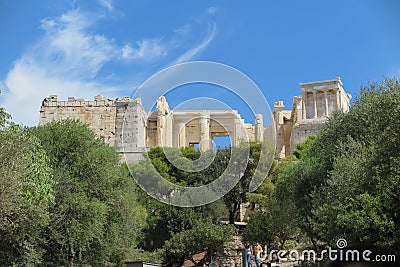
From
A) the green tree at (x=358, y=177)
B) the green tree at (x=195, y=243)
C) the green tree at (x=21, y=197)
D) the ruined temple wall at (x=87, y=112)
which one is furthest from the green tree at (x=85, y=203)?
the ruined temple wall at (x=87, y=112)

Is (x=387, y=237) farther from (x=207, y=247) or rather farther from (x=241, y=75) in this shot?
(x=207, y=247)

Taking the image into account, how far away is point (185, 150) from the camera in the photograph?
47344mm

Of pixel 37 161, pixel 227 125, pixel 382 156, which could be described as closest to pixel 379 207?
pixel 382 156

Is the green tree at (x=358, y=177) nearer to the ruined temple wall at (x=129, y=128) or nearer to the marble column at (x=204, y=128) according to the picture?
the ruined temple wall at (x=129, y=128)

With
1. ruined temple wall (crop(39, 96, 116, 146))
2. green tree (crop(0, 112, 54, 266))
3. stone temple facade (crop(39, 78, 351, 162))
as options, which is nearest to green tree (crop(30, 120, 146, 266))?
green tree (crop(0, 112, 54, 266))

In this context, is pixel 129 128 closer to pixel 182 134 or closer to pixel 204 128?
pixel 182 134

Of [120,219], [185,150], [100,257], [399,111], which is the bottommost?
[100,257]

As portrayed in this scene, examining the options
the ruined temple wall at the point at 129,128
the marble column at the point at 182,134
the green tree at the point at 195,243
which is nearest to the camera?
the green tree at the point at 195,243

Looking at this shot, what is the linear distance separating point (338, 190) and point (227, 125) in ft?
145

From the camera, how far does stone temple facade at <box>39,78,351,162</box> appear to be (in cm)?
5534

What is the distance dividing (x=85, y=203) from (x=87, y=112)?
1427 inches

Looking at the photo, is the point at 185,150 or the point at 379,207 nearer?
the point at 379,207

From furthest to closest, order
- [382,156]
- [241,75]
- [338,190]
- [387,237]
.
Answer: [241,75]
[338,190]
[382,156]
[387,237]

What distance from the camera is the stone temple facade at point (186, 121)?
55.3 m
